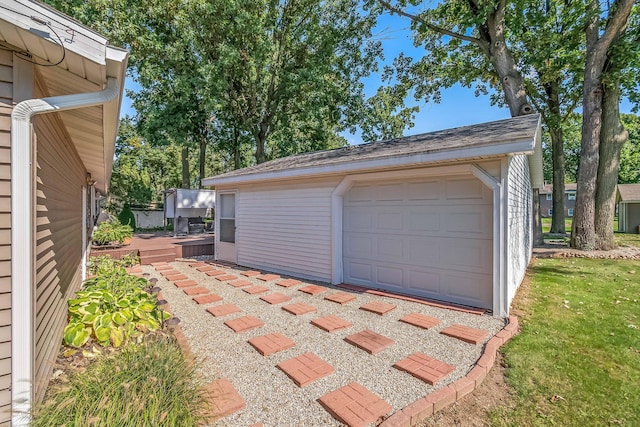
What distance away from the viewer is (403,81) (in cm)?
1549

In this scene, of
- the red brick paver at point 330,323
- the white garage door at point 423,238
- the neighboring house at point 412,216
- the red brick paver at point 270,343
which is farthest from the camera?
Answer: the white garage door at point 423,238

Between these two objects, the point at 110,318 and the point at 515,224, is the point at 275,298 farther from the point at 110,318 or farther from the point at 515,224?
the point at 515,224

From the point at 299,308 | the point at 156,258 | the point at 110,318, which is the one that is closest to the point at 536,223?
the point at 299,308

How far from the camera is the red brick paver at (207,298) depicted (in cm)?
516

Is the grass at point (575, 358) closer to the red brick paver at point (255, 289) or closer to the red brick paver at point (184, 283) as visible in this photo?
the red brick paver at point (255, 289)

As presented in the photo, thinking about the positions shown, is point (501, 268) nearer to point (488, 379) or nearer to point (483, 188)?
point (483, 188)

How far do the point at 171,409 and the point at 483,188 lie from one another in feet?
15.7

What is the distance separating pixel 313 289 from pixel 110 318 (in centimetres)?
348

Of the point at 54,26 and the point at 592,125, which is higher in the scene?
the point at 592,125

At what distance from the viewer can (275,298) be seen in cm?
534

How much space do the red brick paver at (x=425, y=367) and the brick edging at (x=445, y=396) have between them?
5.9 inches

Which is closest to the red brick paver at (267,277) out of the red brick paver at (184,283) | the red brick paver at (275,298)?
the red brick paver at (275,298)

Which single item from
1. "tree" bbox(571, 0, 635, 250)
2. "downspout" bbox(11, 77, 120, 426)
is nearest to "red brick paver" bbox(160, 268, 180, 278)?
"downspout" bbox(11, 77, 120, 426)

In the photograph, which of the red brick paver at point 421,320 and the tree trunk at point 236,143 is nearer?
the red brick paver at point 421,320
